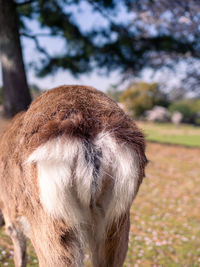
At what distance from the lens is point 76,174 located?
1170 millimetres

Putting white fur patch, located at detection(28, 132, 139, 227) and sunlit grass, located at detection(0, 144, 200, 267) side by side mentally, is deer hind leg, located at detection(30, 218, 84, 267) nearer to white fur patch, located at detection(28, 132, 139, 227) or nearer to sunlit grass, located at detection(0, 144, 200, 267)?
white fur patch, located at detection(28, 132, 139, 227)

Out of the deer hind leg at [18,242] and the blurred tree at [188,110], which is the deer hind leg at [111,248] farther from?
the blurred tree at [188,110]

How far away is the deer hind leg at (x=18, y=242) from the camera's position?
2.26m

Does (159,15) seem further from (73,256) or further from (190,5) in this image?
(73,256)

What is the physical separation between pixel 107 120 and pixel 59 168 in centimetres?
39

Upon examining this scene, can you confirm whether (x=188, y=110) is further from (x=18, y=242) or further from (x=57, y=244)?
(x=57, y=244)

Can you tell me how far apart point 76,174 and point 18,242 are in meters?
1.58

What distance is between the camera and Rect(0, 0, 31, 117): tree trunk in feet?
15.4

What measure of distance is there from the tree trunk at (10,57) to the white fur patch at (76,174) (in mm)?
3742

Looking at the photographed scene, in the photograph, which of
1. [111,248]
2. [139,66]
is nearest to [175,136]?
[139,66]

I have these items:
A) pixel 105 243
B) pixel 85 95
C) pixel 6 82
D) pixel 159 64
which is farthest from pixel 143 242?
pixel 159 64

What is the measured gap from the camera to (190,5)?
7.47 m

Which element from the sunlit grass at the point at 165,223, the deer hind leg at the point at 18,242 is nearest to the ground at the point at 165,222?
the sunlit grass at the point at 165,223

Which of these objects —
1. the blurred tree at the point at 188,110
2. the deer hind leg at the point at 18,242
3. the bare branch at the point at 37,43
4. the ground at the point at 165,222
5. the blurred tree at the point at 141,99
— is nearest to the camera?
the deer hind leg at the point at 18,242
